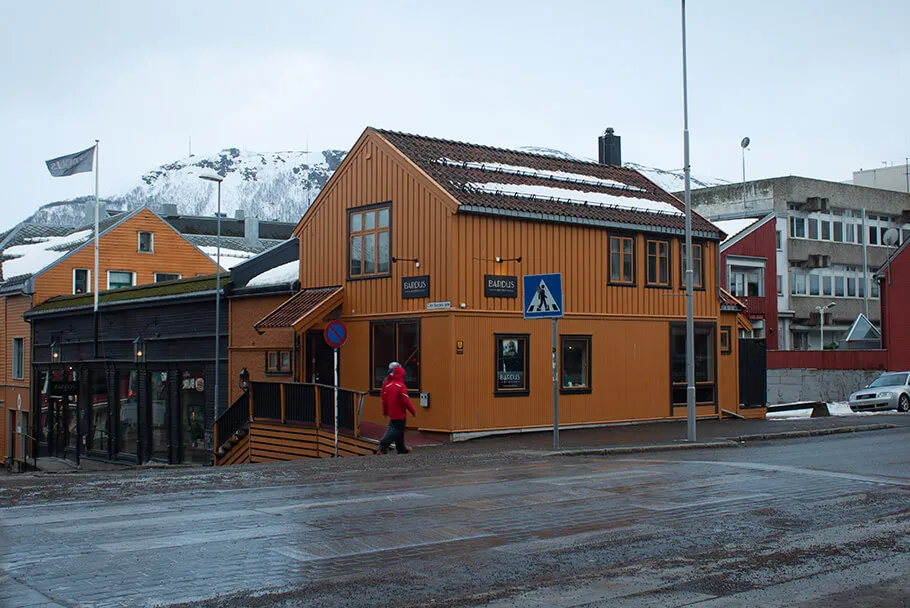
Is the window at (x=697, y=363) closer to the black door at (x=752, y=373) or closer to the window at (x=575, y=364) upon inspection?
the black door at (x=752, y=373)

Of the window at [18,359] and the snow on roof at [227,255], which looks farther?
the snow on roof at [227,255]

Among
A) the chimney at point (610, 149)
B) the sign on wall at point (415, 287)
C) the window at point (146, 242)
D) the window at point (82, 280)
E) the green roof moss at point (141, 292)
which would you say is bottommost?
the sign on wall at point (415, 287)

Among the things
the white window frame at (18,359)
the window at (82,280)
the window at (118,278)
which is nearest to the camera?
the white window frame at (18,359)

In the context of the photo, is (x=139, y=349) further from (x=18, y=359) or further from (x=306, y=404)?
(x=18, y=359)

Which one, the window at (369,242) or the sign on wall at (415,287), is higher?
the window at (369,242)

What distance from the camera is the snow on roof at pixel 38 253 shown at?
45.4 metres

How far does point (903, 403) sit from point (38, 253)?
37184 mm

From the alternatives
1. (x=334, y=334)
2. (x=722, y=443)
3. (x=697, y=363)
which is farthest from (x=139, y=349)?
(x=722, y=443)

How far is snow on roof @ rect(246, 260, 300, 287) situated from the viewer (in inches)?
1126

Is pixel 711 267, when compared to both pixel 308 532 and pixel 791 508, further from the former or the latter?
pixel 308 532

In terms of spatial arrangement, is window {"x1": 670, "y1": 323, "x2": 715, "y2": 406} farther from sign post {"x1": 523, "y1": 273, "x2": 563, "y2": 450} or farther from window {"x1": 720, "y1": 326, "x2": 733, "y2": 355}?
sign post {"x1": 523, "y1": 273, "x2": 563, "y2": 450}

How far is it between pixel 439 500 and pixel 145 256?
128 ft

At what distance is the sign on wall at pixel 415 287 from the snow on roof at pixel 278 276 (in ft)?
17.8

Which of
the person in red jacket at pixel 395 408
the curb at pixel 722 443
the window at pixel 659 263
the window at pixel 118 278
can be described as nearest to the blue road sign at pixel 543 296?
the curb at pixel 722 443
